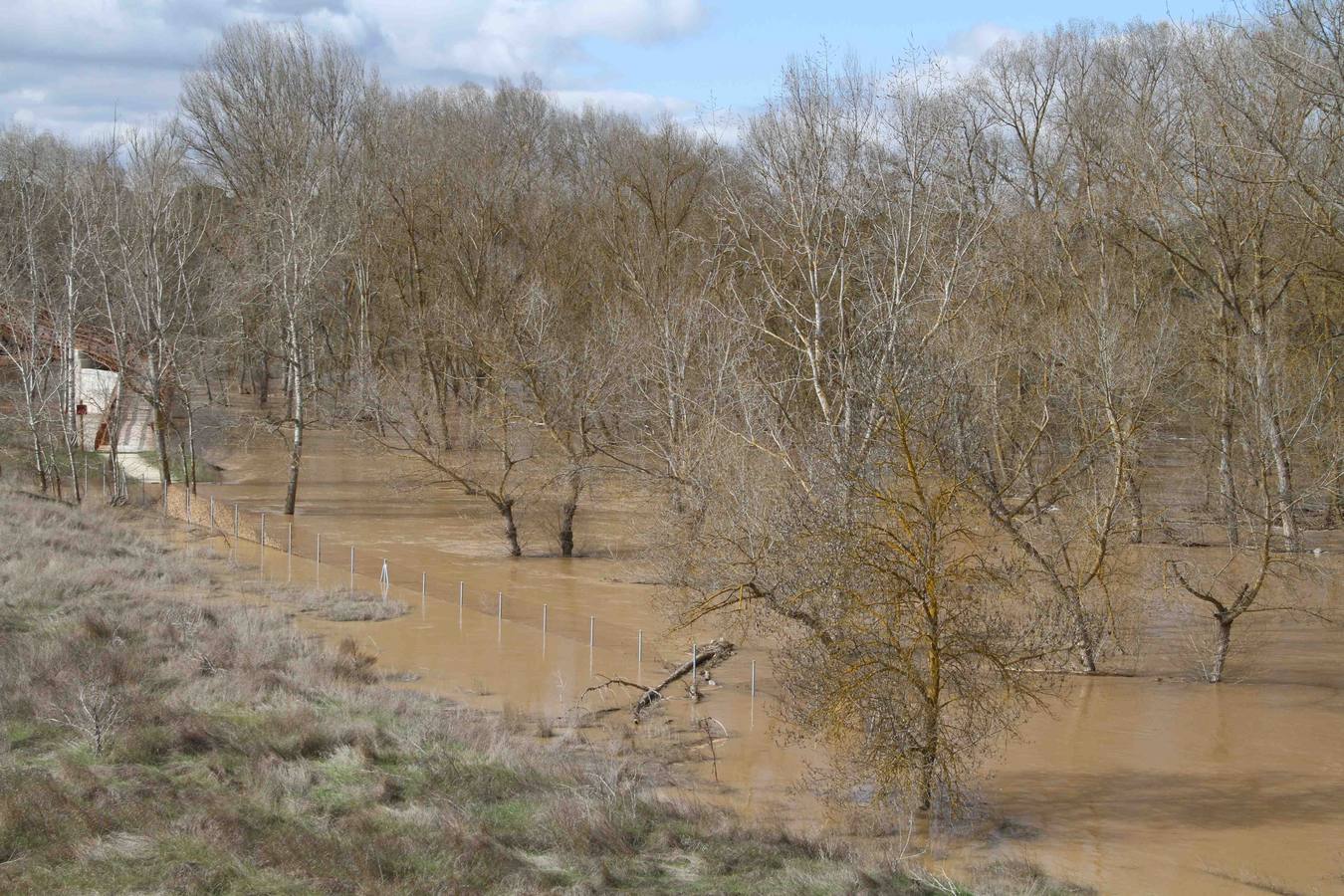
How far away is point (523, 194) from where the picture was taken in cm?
5406

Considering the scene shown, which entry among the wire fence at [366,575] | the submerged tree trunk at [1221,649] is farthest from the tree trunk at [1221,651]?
the wire fence at [366,575]

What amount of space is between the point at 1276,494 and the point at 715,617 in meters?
10.1

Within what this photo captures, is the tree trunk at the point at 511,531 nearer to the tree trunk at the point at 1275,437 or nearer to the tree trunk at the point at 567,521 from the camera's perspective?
the tree trunk at the point at 567,521

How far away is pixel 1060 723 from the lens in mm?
18094

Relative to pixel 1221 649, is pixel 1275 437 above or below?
above

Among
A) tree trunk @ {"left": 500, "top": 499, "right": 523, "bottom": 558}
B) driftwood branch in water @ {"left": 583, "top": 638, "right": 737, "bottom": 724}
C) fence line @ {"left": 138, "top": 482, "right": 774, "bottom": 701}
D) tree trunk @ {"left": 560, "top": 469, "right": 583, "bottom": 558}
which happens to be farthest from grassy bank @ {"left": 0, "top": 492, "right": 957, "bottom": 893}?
tree trunk @ {"left": 500, "top": 499, "right": 523, "bottom": 558}

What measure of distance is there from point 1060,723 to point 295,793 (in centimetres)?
1108

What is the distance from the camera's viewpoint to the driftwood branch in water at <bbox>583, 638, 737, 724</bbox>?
56.4ft

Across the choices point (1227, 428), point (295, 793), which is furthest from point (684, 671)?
point (1227, 428)

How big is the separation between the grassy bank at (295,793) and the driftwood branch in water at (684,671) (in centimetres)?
200

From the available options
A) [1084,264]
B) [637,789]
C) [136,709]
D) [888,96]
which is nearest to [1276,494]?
[888,96]

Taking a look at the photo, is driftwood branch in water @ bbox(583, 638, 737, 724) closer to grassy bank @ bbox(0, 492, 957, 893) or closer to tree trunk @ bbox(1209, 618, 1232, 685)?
grassy bank @ bbox(0, 492, 957, 893)

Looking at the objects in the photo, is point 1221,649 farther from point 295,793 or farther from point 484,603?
point 295,793

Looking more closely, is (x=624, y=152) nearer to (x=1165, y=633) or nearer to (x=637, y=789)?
(x=1165, y=633)
